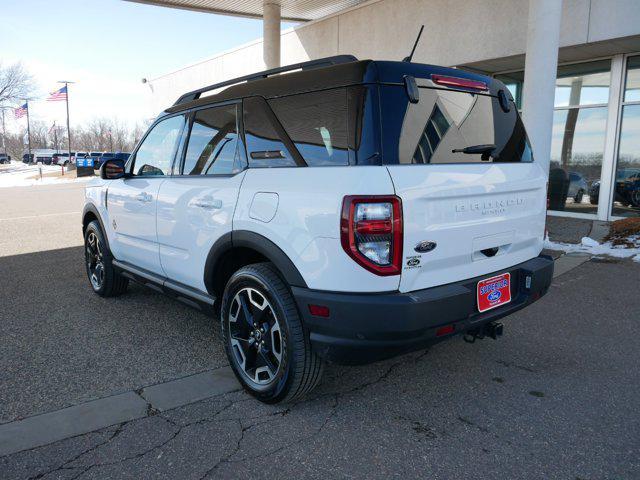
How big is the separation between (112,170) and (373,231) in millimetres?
2972

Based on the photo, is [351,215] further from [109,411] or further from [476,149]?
[109,411]

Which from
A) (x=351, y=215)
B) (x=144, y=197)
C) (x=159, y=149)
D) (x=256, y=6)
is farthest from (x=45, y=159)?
(x=351, y=215)

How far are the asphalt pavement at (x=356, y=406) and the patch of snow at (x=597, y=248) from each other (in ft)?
9.53

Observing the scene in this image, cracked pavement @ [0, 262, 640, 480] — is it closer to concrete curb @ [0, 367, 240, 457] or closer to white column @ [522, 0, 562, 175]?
concrete curb @ [0, 367, 240, 457]

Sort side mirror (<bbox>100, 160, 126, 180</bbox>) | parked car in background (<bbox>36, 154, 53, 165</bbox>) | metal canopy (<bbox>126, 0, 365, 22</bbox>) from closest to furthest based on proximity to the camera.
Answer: side mirror (<bbox>100, 160, 126, 180</bbox>), metal canopy (<bbox>126, 0, 365, 22</bbox>), parked car in background (<bbox>36, 154, 53, 165</bbox>)

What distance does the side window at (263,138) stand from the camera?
291cm

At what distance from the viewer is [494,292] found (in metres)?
2.87

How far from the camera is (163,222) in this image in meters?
3.80

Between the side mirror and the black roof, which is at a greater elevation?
the black roof

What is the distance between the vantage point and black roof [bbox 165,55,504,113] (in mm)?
2605

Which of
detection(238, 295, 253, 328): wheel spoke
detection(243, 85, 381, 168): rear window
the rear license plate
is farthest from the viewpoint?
detection(238, 295, 253, 328): wheel spoke

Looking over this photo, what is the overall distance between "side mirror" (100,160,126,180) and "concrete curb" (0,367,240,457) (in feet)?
6.75

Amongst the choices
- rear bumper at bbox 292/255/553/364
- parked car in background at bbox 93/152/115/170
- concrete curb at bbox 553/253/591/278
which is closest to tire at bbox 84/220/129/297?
parked car in background at bbox 93/152/115/170

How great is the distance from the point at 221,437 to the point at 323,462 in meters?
0.58
